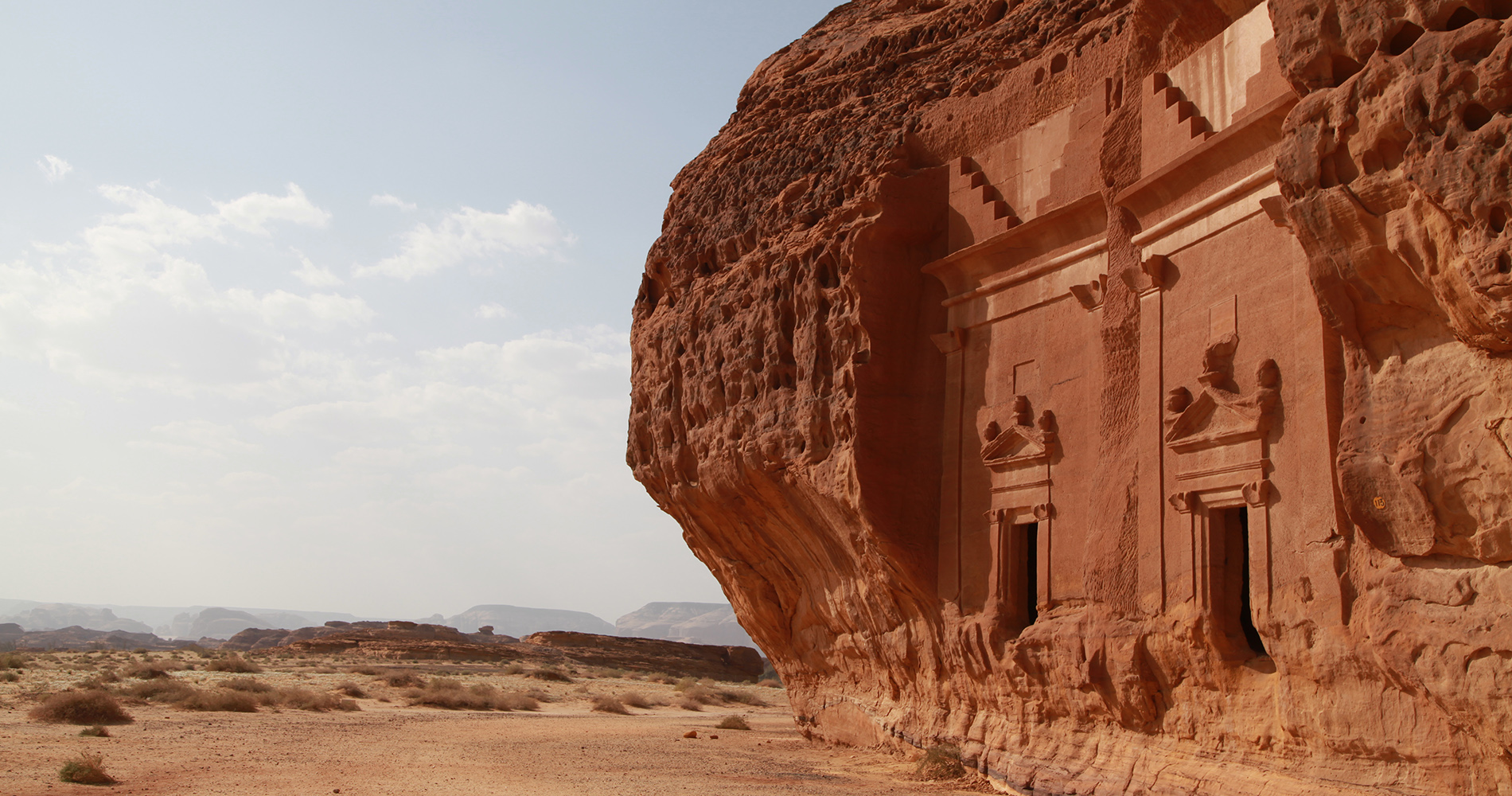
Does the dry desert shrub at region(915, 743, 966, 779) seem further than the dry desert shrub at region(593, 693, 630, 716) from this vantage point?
No

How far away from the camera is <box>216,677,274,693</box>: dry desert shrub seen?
80.0ft

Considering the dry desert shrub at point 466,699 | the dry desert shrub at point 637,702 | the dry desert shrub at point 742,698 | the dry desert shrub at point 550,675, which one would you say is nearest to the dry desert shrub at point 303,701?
the dry desert shrub at point 466,699

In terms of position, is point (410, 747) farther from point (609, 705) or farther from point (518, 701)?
point (518, 701)

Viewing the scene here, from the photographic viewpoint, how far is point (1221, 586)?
930cm

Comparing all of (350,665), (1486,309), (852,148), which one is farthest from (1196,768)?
(350,665)

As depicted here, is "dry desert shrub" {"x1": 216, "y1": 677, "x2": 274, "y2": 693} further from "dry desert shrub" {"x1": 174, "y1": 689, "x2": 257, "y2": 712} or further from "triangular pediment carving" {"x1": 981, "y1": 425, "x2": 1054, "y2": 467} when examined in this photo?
"triangular pediment carving" {"x1": 981, "y1": 425, "x2": 1054, "y2": 467}

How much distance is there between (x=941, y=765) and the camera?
40.8 feet

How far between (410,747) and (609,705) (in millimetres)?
11156

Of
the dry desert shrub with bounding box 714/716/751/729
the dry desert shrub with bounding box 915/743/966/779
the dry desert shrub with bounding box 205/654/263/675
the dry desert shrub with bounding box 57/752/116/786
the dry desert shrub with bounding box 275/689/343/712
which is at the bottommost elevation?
the dry desert shrub with bounding box 205/654/263/675

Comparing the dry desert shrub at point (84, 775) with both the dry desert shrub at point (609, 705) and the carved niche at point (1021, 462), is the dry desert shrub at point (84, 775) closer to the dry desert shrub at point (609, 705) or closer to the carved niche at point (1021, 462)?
the carved niche at point (1021, 462)

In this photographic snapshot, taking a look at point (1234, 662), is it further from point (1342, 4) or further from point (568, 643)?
point (568, 643)

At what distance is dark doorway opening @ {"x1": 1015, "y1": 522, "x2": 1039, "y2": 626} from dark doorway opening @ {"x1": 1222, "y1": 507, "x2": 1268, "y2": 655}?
9.28ft

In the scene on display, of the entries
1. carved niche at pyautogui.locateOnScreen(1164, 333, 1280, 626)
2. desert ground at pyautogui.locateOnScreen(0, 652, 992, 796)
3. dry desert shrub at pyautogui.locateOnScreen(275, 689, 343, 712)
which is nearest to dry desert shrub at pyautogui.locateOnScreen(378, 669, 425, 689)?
desert ground at pyautogui.locateOnScreen(0, 652, 992, 796)

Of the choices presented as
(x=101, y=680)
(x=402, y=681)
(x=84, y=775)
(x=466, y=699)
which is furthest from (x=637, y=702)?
(x=84, y=775)
